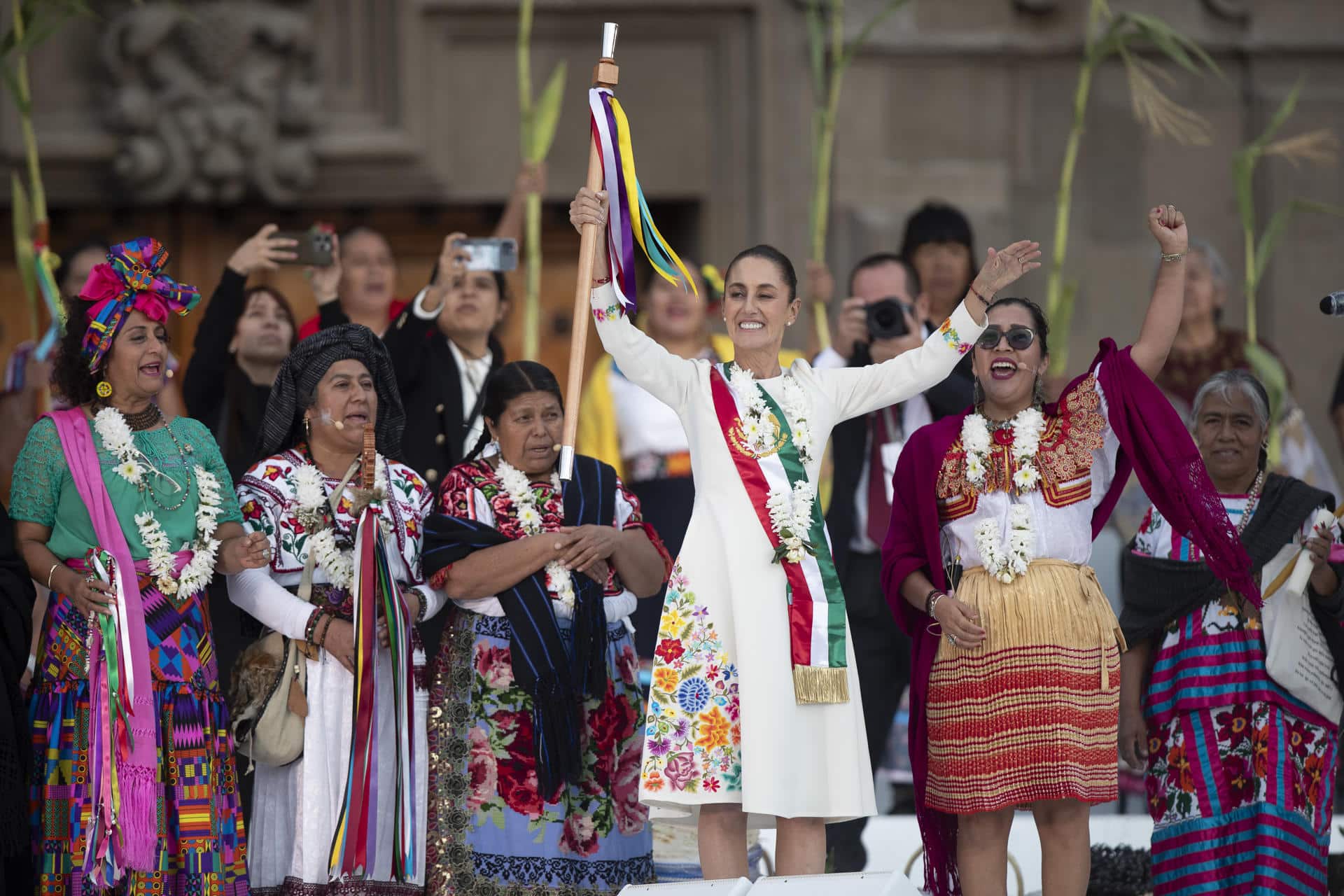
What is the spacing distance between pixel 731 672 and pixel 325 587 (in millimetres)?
1147

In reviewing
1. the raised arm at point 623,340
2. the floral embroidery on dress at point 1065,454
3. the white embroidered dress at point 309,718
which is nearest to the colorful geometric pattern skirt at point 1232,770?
the floral embroidery on dress at point 1065,454

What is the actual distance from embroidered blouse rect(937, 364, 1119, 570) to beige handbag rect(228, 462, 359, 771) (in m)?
1.69

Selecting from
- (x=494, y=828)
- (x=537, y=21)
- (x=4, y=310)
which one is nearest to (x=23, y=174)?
(x=4, y=310)

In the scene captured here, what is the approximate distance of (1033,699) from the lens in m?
5.01

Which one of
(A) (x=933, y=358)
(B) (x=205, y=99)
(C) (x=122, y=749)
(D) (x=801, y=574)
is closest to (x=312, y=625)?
(C) (x=122, y=749)

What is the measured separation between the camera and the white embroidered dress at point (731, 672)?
193 inches

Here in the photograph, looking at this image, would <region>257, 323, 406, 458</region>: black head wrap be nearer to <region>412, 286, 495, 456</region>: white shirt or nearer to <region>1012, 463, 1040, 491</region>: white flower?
<region>412, 286, 495, 456</region>: white shirt

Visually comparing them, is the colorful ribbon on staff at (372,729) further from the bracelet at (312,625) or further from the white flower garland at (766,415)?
the white flower garland at (766,415)

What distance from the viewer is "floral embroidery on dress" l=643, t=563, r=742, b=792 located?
4.92 m

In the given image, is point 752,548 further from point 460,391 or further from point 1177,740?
point 460,391

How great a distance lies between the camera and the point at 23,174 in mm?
9039

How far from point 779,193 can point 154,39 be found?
2.87 metres

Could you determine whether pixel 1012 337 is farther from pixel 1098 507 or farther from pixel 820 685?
pixel 820 685

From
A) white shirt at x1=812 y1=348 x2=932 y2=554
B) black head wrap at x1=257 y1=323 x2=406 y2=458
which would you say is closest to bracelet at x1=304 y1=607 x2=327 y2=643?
black head wrap at x1=257 y1=323 x2=406 y2=458
